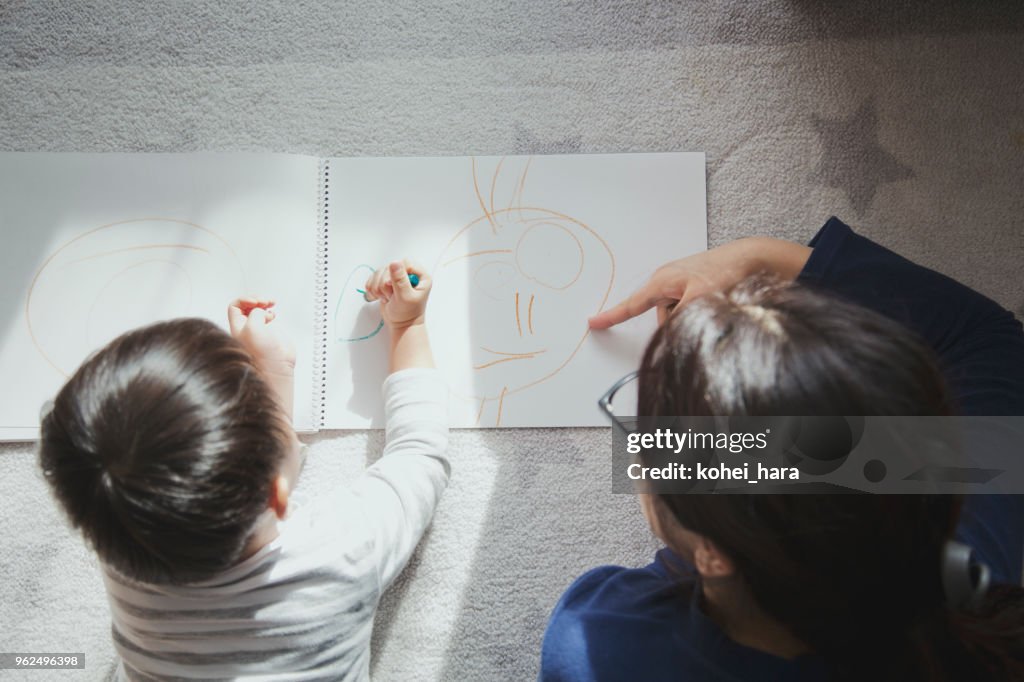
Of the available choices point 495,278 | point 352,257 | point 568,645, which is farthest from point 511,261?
point 568,645

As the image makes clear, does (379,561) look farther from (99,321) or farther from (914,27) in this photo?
(914,27)

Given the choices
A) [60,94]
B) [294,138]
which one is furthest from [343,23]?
[60,94]

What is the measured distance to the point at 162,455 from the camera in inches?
15.9

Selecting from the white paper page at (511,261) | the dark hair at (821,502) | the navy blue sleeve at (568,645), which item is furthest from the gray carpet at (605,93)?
the dark hair at (821,502)

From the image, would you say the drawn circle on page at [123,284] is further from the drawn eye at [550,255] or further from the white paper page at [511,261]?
the drawn eye at [550,255]

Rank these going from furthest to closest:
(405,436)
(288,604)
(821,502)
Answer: (405,436) < (288,604) < (821,502)

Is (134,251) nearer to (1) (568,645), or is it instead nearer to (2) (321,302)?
(2) (321,302)

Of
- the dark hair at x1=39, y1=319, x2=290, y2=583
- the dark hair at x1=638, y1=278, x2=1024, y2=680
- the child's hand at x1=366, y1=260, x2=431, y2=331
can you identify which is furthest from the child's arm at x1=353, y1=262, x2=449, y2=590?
the dark hair at x1=638, y1=278, x2=1024, y2=680

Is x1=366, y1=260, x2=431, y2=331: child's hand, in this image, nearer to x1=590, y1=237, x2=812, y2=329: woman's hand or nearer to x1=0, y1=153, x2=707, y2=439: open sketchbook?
x1=0, y1=153, x2=707, y2=439: open sketchbook

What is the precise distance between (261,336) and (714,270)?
14.9 inches

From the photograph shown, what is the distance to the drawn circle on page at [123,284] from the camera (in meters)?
0.64

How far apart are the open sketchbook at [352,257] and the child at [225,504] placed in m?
0.05

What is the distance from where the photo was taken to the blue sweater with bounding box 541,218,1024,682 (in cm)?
44

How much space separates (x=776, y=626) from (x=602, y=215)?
0.38 meters
